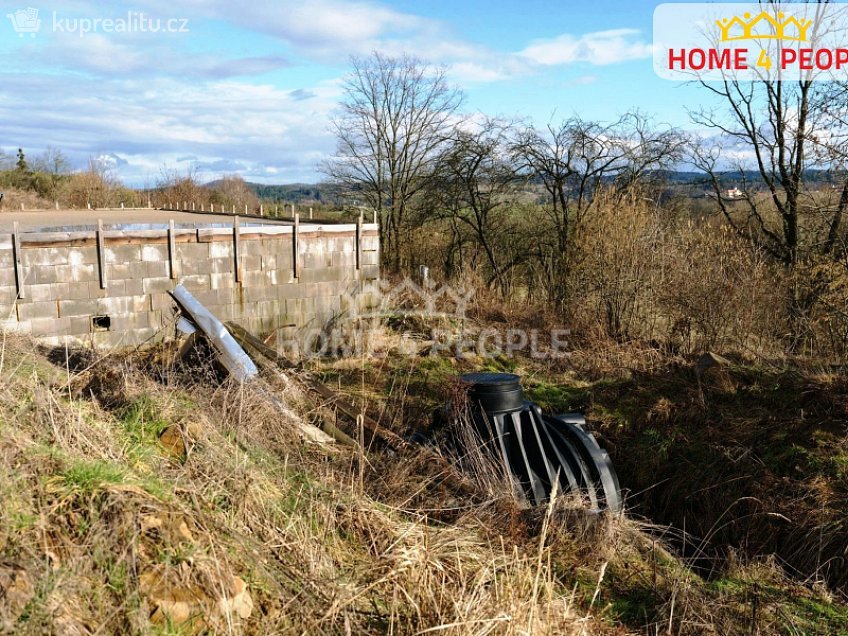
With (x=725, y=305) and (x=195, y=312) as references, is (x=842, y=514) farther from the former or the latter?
(x=195, y=312)

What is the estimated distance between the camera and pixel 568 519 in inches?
229

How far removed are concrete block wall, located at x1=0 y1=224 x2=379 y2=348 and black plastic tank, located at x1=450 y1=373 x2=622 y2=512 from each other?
6978 millimetres

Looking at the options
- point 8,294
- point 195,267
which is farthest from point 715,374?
point 8,294

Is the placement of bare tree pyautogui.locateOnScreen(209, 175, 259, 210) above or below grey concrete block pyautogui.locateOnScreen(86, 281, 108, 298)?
above

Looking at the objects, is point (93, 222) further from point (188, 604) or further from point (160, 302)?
point (188, 604)

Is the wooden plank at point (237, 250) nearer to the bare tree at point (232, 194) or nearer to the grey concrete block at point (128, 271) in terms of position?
the grey concrete block at point (128, 271)

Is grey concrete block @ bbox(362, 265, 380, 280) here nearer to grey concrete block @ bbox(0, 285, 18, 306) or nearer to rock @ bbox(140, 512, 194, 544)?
grey concrete block @ bbox(0, 285, 18, 306)

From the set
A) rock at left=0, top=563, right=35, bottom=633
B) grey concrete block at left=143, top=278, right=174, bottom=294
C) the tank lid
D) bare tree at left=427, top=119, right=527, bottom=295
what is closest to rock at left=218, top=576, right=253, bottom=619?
rock at left=0, top=563, right=35, bottom=633

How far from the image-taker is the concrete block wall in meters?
10.5

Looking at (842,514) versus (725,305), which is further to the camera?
(725,305)

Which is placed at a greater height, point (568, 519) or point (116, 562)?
point (116, 562)

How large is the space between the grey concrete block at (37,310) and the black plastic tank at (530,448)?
24.4ft

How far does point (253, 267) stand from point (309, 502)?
30.3 ft

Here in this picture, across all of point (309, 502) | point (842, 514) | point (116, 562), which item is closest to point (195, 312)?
point (309, 502)
